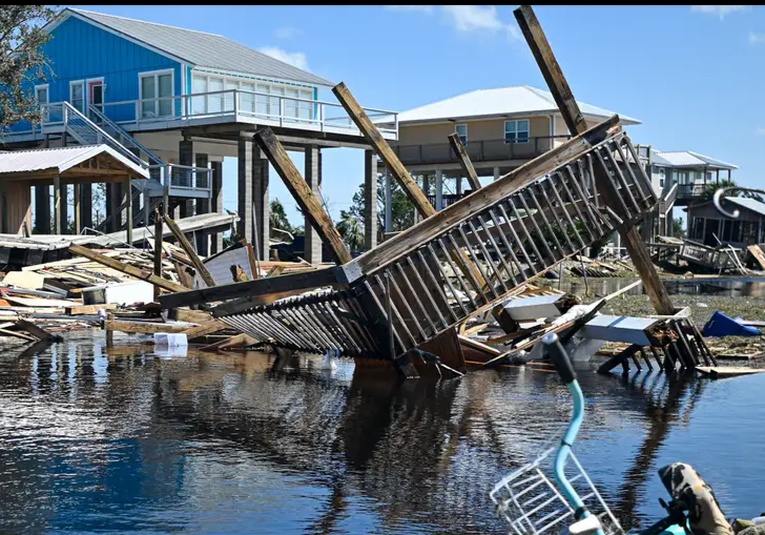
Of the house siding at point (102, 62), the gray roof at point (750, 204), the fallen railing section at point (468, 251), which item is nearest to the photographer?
the fallen railing section at point (468, 251)

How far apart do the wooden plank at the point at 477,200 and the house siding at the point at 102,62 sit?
33.2 metres

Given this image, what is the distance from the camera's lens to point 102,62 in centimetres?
5159

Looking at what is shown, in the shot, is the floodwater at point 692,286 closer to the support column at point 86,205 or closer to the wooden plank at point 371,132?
the wooden plank at point 371,132

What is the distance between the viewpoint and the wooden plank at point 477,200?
17125 millimetres

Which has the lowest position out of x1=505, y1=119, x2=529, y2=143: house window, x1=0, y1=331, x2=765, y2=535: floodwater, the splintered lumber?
x1=0, y1=331, x2=765, y2=535: floodwater

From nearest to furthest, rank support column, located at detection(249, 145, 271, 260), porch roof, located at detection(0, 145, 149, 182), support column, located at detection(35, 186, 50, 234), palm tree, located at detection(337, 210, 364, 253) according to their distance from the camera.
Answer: porch roof, located at detection(0, 145, 149, 182)
support column, located at detection(249, 145, 271, 260)
support column, located at detection(35, 186, 50, 234)
palm tree, located at detection(337, 210, 364, 253)

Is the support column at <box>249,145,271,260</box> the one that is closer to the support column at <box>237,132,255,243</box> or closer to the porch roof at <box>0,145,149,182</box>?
the support column at <box>237,132,255,243</box>

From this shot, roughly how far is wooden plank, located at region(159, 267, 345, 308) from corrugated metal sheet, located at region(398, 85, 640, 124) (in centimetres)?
4915

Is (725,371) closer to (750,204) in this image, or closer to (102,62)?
(102,62)

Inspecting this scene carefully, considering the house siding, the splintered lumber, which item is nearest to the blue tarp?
the splintered lumber

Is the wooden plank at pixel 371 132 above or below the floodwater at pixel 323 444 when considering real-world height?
above

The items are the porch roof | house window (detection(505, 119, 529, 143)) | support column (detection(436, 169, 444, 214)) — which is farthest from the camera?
support column (detection(436, 169, 444, 214))

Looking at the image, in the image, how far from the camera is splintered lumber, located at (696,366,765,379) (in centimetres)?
1938

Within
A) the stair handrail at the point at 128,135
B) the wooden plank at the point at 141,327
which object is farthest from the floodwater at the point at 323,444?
the stair handrail at the point at 128,135
